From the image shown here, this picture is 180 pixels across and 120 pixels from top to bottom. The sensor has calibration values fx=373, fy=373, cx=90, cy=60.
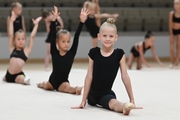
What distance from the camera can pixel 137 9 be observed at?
1055 cm

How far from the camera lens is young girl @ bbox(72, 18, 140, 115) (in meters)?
3.21

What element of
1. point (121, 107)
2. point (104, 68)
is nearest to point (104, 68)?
point (104, 68)

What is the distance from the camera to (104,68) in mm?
3289

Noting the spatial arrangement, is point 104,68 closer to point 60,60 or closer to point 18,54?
point 60,60

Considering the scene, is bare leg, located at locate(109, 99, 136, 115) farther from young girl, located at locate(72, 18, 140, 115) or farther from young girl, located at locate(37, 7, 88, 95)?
young girl, located at locate(37, 7, 88, 95)

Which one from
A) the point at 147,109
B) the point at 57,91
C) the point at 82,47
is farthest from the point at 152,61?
the point at 147,109

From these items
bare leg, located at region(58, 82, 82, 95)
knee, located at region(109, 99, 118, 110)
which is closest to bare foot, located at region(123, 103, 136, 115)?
knee, located at region(109, 99, 118, 110)

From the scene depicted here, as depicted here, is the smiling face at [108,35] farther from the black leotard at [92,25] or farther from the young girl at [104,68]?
the black leotard at [92,25]

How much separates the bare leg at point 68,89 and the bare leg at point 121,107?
3.38 ft

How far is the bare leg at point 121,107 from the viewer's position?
2.84 meters

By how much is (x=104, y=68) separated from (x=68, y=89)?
3.57 feet

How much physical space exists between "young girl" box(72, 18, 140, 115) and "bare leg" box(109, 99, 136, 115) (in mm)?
58

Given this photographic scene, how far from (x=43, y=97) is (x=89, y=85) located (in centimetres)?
88

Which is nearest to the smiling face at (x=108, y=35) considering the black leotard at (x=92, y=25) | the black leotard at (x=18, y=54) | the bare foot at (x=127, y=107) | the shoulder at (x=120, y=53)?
the shoulder at (x=120, y=53)
